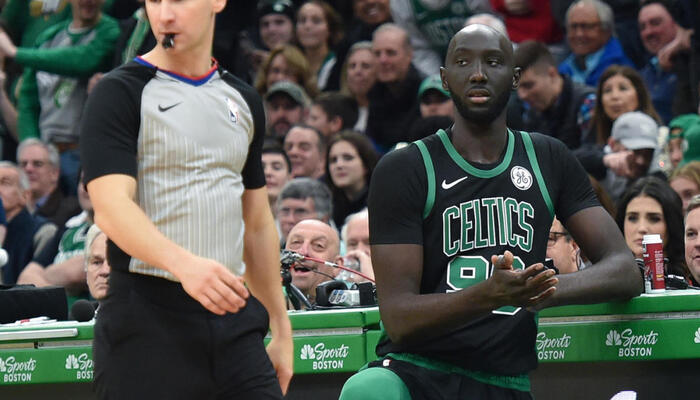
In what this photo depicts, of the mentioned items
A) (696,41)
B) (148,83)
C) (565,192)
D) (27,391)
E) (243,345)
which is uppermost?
(696,41)

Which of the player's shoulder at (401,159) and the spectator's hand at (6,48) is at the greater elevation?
the spectator's hand at (6,48)

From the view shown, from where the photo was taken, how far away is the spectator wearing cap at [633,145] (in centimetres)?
790

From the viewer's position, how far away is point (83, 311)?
17.6 ft

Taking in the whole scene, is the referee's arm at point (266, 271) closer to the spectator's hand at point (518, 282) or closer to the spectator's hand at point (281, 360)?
the spectator's hand at point (281, 360)

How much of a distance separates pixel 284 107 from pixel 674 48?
3.40 m

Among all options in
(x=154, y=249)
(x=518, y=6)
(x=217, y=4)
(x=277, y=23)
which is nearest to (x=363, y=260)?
(x=217, y=4)

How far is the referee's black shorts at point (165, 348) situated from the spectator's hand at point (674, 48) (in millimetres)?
6772

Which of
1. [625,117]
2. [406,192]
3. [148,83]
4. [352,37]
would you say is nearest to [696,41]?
[625,117]

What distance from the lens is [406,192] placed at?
12.7 ft

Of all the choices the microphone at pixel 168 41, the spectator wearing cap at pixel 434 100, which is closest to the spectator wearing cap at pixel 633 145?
the spectator wearing cap at pixel 434 100

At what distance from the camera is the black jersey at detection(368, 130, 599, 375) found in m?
3.84

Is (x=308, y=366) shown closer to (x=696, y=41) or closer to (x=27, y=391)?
(x=27, y=391)

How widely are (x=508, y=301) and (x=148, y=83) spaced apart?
125cm

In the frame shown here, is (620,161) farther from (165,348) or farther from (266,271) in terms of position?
(165,348)
